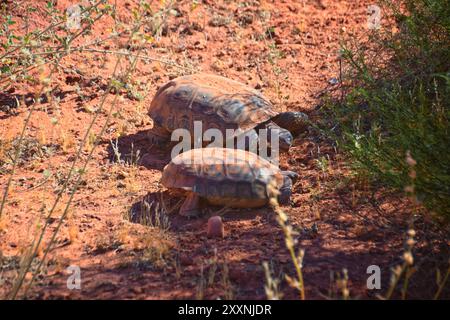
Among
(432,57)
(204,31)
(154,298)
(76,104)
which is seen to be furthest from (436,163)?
(204,31)

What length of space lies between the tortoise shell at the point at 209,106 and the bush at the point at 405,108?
0.88 meters

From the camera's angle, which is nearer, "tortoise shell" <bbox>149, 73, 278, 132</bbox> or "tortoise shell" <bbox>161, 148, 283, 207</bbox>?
"tortoise shell" <bbox>161, 148, 283, 207</bbox>

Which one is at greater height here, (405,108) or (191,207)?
(405,108)

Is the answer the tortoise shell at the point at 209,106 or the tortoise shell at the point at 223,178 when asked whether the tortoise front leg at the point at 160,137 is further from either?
the tortoise shell at the point at 223,178

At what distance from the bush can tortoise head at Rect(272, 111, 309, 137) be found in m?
0.33

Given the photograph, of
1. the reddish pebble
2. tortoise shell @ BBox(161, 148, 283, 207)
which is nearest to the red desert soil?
the reddish pebble

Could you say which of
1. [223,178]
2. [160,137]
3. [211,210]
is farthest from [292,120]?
[211,210]

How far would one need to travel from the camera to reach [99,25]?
9469mm

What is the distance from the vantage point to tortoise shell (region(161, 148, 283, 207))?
5.88 m

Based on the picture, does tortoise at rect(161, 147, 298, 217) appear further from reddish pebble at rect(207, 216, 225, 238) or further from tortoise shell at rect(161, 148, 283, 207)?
reddish pebble at rect(207, 216, 225, 238)

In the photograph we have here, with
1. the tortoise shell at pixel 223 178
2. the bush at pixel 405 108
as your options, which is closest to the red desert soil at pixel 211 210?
the tortoise shell at pixel 223 178

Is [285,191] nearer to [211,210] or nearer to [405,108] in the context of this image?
[211,210]

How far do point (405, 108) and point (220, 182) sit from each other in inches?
66.3

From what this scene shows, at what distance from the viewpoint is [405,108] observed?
5.20m
